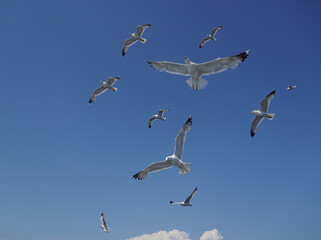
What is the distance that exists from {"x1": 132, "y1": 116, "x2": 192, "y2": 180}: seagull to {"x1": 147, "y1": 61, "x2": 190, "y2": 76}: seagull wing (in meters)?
2.59

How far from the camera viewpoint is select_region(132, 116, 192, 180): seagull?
1326cm

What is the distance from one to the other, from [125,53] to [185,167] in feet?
32.3

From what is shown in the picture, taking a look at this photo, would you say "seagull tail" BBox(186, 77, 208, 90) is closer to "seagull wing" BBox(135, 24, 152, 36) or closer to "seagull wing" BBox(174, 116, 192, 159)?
"seagull wing" BBox(174, 116, 192, 159)

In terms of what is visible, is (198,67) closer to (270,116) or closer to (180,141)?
(180,141)

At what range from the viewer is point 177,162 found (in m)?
13.2

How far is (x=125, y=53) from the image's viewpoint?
19.6m

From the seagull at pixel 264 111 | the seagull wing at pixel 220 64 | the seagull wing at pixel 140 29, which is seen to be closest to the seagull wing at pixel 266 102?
the seagull at pixel 264 111

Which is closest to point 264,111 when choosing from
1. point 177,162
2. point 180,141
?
point 180,141

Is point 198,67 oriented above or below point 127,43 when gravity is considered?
below

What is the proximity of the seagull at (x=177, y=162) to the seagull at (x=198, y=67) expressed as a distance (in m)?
2.05

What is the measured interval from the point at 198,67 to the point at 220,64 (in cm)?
115

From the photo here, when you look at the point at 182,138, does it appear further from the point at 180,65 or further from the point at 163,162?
the point at 180,65

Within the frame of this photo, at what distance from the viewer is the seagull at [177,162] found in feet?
43.5

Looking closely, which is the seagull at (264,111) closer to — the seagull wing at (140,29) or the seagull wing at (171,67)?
the seagull wing at (171,67)
